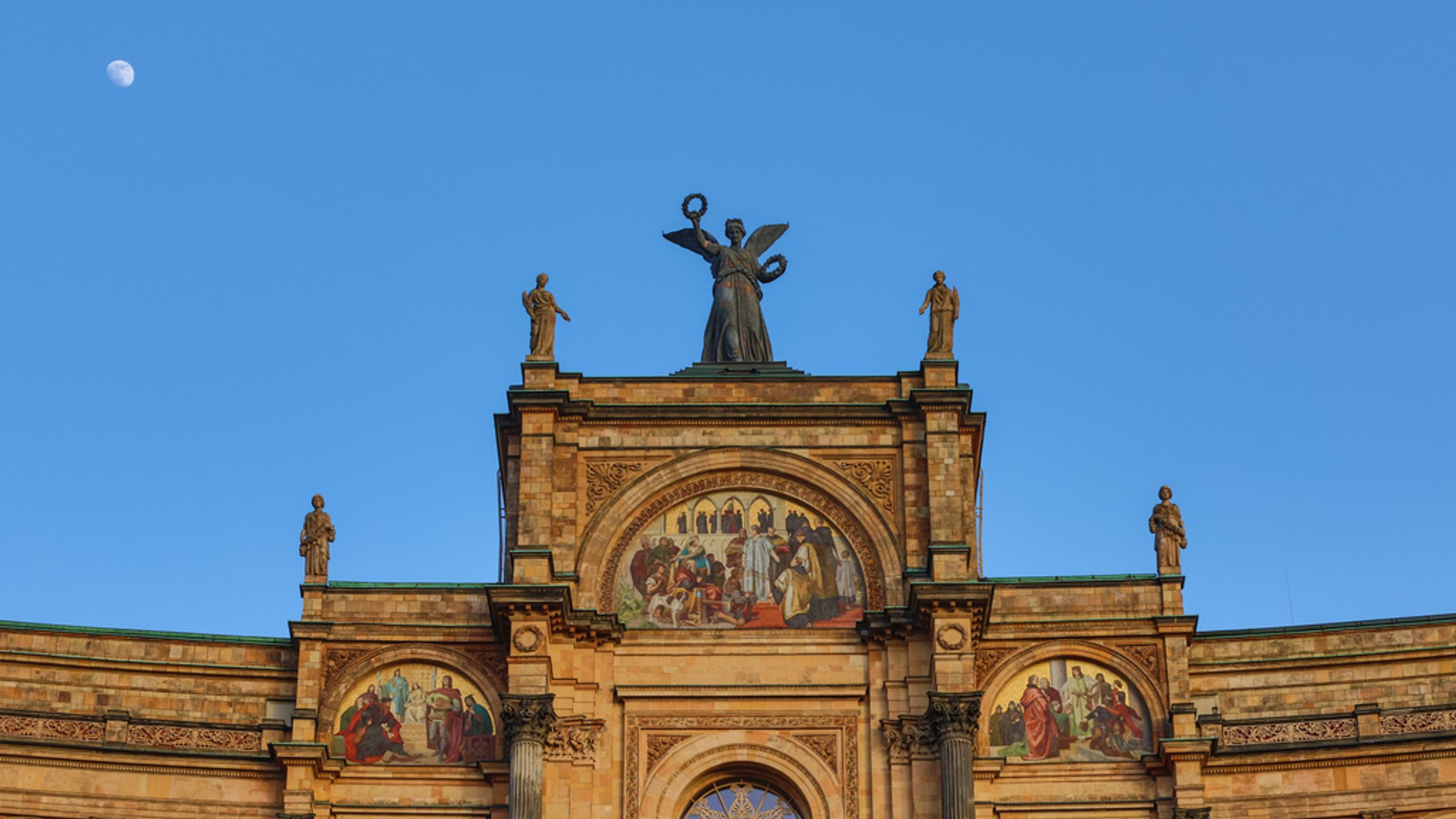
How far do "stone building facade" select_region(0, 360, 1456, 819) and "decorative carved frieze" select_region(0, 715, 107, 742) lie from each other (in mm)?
37

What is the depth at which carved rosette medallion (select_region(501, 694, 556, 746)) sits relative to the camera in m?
44.6

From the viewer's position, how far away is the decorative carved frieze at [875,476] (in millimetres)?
47812

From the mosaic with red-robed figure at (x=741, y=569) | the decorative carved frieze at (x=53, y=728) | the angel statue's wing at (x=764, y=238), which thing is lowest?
the decorative carved frieze at (x=53, y=728)

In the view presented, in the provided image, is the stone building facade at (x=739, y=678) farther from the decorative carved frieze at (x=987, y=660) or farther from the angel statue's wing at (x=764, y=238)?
the angel statue's wing at (x=764, y=238)

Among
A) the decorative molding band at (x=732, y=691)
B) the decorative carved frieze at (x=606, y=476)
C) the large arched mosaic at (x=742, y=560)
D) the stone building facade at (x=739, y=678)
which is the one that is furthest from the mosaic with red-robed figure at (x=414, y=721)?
the decorative carved frieze at (x=606, y=476)

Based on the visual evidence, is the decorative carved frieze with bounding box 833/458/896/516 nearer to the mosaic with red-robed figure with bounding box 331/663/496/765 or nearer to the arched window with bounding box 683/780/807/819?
the arched window with bounding box 683/780/807/819

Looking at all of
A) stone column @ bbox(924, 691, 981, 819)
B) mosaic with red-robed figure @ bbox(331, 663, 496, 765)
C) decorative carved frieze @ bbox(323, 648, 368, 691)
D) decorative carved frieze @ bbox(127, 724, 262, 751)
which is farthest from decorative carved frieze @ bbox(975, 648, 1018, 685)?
decorative carved frieze @ bbox(127, 724, 262, 751)

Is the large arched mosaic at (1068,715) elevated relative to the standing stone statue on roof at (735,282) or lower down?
lower down

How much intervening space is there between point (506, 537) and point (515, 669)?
3323 mm

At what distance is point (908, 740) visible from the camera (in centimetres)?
4556

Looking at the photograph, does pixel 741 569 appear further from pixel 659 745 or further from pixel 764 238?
pixel 764 238

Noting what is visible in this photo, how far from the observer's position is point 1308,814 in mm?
45500

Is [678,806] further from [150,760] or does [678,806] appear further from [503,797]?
[150,760]

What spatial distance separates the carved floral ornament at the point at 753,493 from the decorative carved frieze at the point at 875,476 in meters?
0.53
